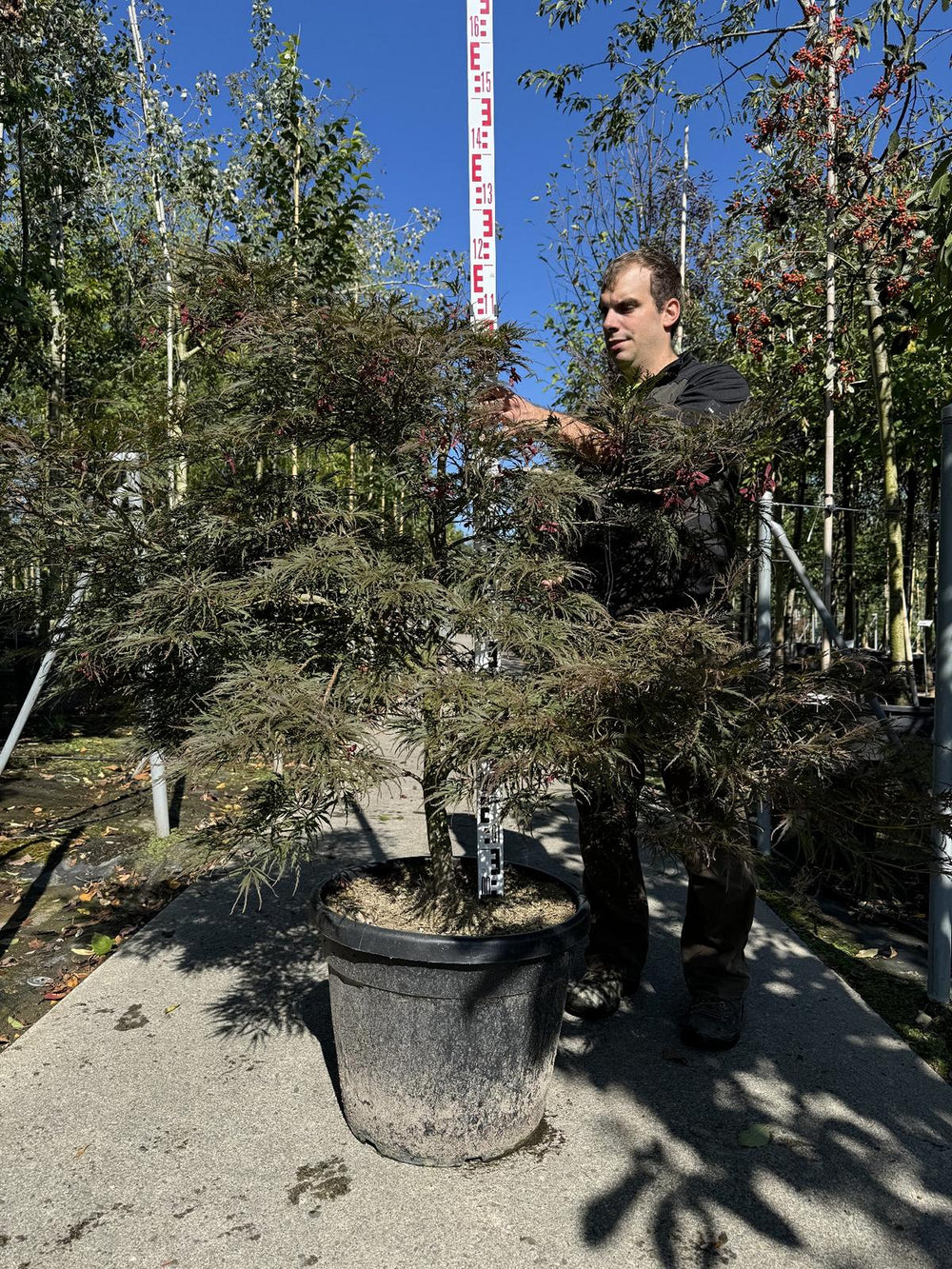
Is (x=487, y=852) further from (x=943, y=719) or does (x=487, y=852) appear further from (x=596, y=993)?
(x=943, y=719)

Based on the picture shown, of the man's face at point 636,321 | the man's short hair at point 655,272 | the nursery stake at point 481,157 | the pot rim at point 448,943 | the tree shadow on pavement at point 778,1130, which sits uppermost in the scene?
the nursery stake at point 481,157

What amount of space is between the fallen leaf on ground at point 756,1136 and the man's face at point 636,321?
83.8 inches

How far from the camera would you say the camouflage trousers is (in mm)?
2838

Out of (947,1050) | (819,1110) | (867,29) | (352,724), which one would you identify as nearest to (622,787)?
(352,724)

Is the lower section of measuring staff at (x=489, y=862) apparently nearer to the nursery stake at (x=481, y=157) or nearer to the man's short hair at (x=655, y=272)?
the nursery stake at (x=481, y=157)

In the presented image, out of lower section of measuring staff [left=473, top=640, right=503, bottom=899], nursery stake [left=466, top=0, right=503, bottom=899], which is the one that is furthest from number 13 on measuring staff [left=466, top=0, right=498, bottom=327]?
A: lower section of measuring staff [left=473, top=640, right=503, bottom=899]

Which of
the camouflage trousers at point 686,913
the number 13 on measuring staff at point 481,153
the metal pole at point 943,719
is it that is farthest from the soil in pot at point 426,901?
the number 13 on measuring staff at point 481,153

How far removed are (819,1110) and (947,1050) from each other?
2.35ft

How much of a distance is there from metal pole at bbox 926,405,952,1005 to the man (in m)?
0.79

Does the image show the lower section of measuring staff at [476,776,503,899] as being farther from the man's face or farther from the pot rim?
the man's face

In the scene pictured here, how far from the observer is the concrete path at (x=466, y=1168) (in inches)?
78.1

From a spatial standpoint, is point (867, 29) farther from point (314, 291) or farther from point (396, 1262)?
point (396, 1262)

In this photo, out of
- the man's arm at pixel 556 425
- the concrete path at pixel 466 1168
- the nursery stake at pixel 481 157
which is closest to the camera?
the concrete path at pixel 466 1168

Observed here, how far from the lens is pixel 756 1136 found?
239cm
